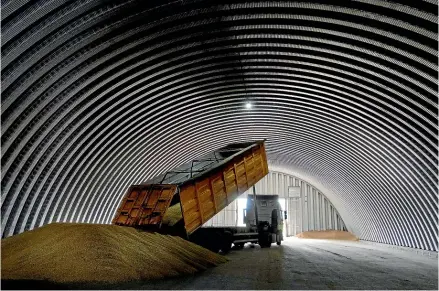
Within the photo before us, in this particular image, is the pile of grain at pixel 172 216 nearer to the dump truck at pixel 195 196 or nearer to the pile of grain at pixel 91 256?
the dump truck at pixel 195 196

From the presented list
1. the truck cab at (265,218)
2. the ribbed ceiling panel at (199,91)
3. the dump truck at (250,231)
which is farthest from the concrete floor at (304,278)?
the truck cab at (265,218)

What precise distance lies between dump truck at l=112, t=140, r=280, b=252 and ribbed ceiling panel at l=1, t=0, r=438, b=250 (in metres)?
2.17

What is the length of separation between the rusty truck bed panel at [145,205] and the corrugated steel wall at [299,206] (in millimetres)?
18051

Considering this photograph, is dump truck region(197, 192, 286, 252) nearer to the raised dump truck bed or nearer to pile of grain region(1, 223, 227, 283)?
the raised dump truck bed

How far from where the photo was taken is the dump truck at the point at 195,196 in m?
10.1

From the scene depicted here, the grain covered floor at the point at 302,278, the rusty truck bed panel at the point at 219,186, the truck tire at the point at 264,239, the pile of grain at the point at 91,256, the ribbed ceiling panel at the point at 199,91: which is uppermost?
the ribbed ceiling panel at the point at 199,91

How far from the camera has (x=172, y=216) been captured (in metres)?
10.9

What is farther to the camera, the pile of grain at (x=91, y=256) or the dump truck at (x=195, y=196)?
the dump truck at (x=195, y=196)

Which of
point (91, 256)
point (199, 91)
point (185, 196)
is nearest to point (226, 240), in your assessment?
point (185, 196)

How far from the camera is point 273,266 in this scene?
29.9ft

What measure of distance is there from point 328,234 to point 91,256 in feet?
77.1

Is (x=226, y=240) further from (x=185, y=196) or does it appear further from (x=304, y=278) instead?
(x=304, y=278)

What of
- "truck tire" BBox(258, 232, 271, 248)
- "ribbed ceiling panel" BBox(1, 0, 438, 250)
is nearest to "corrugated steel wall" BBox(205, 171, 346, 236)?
"ribbed ceiling panel" BBox(1, 0, 438, 250)

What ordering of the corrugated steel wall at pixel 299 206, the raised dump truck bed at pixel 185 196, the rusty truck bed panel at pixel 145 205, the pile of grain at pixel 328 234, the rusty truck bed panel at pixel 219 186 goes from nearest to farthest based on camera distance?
the rusty truck bed panel at pixel 145 205
the raised dump truck bed at pixel 185 196
the rusty truck bed panel at pixel 219 186
the pile of grain at pixel 328 234
the corrugated steel wall at pixel 299 206
